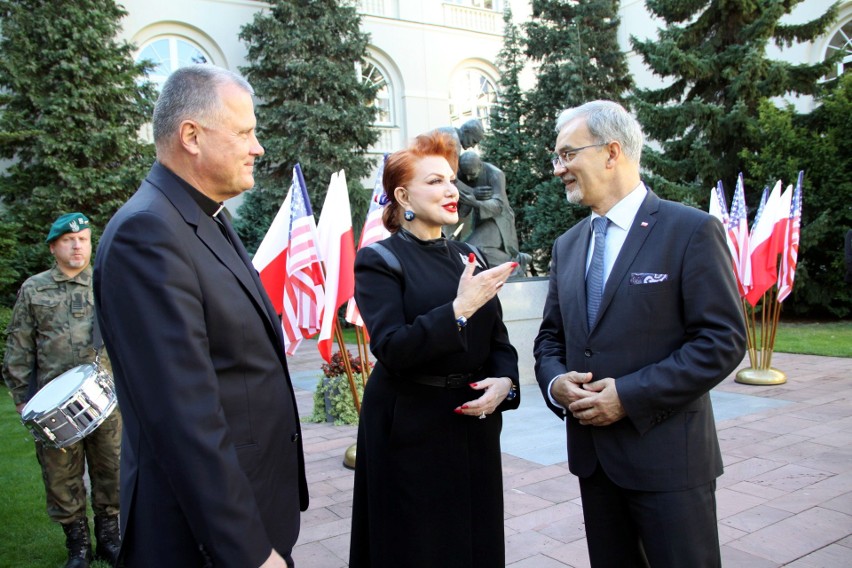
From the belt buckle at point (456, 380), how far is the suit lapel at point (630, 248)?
584 millimetres

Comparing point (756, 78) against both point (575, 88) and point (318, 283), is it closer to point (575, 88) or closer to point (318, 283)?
point (575, 88)

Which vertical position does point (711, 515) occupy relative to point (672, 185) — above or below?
below

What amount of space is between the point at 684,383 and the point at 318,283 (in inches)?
135

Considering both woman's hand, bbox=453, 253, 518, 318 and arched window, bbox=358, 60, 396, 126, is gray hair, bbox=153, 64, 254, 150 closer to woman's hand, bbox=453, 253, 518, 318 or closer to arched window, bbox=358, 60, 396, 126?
woman's hand, bbox=453, 253, 518, 318

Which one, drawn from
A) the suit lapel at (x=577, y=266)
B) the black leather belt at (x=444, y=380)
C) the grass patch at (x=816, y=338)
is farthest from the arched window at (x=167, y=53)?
the black leather belt at (x=444, y=380)

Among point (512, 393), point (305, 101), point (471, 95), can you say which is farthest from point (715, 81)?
point (512, 393)

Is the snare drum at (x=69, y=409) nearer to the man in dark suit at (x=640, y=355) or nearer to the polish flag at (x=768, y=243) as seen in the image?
the man in dark suit at (x=640, y=355)

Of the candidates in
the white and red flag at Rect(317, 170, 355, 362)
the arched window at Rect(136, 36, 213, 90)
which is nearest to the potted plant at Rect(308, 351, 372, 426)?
the white and red flag at Rect(317, 170, 355, 362)

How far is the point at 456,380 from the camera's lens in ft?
7.95

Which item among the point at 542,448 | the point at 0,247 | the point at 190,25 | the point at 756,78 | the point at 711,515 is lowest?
the point at 542,448

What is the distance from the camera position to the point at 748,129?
1478 centimetres

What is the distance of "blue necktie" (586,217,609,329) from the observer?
232cm

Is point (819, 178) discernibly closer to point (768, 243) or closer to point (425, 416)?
point (768, 243)

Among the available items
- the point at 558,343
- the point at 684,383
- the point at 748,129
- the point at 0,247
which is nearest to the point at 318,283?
the point at 558,343
